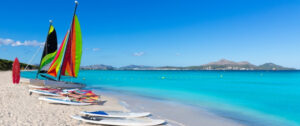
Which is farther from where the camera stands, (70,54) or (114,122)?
(70,54)

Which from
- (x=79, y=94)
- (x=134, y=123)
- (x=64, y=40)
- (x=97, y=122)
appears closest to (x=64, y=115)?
(x=97, y=122)

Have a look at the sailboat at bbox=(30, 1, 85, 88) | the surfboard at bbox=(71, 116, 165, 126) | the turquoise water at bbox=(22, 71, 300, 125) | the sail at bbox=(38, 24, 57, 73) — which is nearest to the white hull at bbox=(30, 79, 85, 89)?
the sailboat at bbox=(30, 1, 85, 88)

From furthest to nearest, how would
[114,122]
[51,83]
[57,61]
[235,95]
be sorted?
[235,95]
[57,61]
[51,83]
[114,122]

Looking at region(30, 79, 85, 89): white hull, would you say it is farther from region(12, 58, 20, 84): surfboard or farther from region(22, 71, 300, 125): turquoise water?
region(22, 71, 300, 125): turquoise water

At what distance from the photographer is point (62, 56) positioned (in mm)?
21953

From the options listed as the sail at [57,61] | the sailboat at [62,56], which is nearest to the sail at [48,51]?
the sailboat at [62,56]

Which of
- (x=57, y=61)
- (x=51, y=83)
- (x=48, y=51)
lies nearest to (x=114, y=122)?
(x=51, y=83)

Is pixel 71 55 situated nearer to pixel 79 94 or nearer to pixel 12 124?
pixel 79 94

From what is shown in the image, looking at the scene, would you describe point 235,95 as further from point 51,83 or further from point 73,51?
point 51,83

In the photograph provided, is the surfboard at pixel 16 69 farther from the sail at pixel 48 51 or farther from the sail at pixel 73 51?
the sail at pixel 73 51

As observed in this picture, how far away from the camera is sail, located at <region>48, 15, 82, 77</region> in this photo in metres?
20.6

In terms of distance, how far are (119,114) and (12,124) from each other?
419cm

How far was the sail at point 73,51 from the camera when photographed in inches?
810

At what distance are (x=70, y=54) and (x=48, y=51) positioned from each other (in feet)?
12.0
